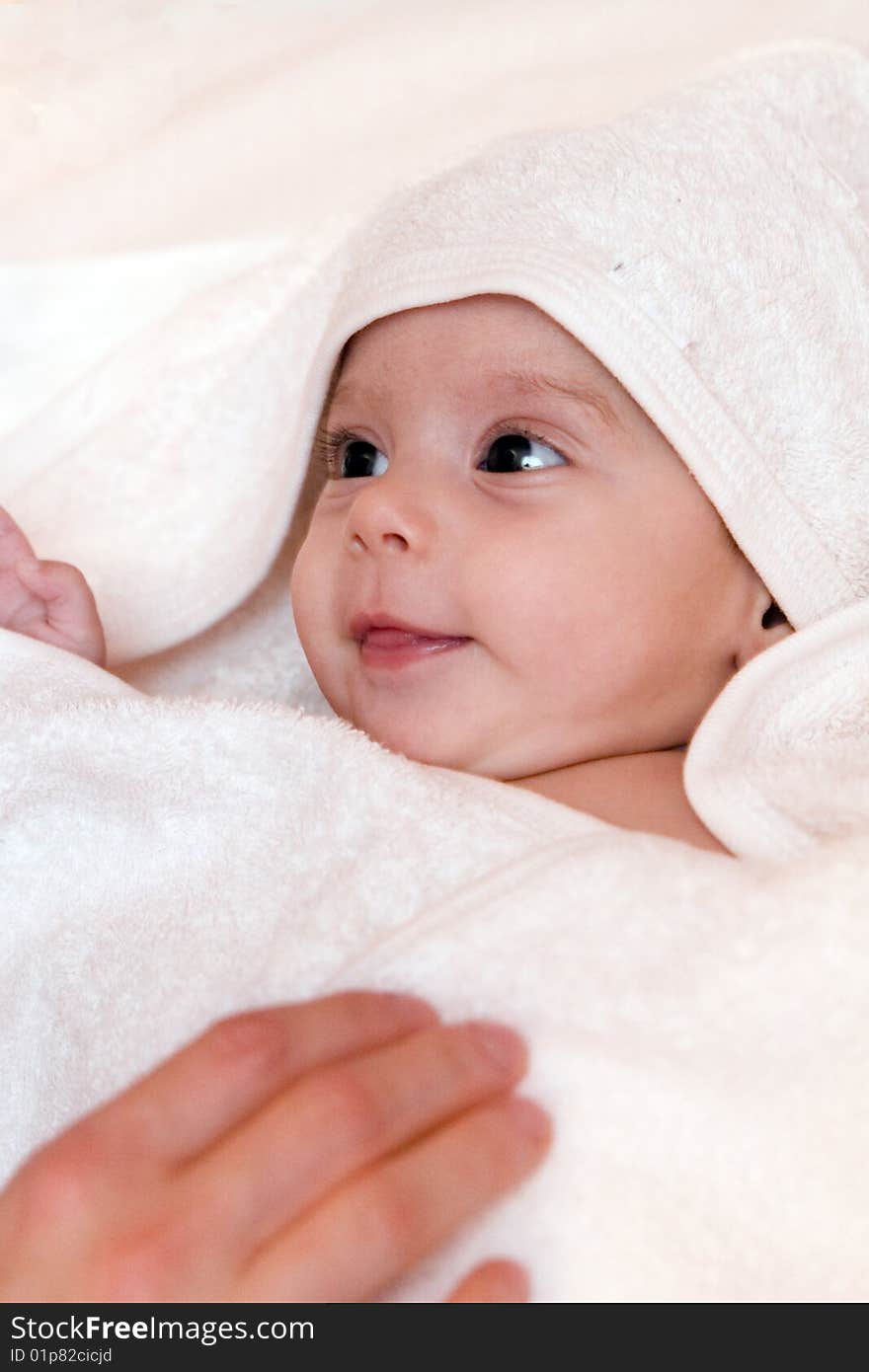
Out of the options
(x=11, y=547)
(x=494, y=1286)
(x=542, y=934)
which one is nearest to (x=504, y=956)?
(x=542, y=934)

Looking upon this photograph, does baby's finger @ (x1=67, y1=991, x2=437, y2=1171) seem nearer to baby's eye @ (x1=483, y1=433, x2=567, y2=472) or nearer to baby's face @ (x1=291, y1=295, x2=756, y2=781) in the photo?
baby's face @ (x1=291, y1=295, x2=756, y2=781)

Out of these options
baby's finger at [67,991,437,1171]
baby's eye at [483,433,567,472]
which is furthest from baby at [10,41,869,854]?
baby's finger at [67,991,437,1171]

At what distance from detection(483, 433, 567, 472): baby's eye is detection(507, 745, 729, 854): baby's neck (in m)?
0.25

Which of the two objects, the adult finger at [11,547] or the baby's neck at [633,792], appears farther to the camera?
the adult finger at [11,547]

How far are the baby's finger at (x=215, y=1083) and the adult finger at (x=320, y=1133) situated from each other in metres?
0.02

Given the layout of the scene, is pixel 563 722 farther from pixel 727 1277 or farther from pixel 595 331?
pixel 727 1277

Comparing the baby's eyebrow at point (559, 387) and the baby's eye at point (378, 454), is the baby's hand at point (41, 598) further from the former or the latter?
the baby's eyebrow at point (559, 387)

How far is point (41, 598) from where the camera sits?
1385 mm

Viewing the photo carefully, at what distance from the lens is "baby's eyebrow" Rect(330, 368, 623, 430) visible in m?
1.23

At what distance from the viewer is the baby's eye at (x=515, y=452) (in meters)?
1.23

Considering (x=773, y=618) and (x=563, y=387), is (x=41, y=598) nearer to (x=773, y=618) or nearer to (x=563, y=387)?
(x=563, y=387)

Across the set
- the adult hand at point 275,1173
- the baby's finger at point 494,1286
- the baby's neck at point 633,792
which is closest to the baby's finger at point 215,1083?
the adult hand at point 275,1173

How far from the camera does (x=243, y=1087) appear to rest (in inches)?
30.9

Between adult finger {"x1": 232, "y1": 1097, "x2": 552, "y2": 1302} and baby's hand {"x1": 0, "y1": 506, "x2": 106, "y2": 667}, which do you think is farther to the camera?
baby's hand {"x1": 0, "y1": 506, "x2": 106, "y2": 667}
